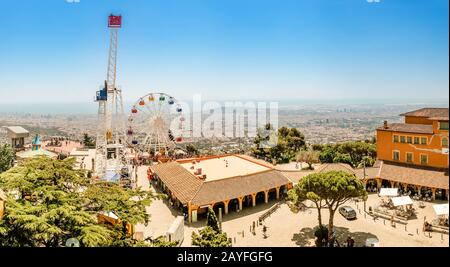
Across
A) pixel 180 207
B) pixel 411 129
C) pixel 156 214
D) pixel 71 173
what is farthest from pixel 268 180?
pixel 71 173

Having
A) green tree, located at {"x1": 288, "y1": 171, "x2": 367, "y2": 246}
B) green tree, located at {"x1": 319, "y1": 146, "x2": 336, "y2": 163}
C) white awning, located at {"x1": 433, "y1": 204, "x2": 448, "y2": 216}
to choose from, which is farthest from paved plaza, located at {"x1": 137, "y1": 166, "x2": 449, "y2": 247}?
green tree, located at {"x1": 319, "y1": 146, "x2": 336, "y2": 163}

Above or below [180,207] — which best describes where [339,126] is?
above

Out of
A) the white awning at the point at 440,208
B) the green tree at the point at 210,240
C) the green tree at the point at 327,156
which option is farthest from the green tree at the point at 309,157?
the green tree at the point at 210,240

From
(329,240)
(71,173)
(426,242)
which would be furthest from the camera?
(329,240)

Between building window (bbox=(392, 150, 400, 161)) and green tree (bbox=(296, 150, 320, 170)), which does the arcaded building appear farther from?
green tree (bbox=(296, 150, 320, 170))

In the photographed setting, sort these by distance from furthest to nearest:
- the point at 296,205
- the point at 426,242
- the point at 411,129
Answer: the point at 411,129 → the point at 296,205 → the point at 426,242
